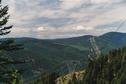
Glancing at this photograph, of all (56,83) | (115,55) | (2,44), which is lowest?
(56,83)

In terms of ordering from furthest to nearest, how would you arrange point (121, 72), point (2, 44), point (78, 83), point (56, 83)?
1. point (56, 83)
2. point (78, 83)
3. point (121, 72)
4. point (2, 44)

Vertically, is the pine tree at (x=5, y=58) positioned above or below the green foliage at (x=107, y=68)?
above

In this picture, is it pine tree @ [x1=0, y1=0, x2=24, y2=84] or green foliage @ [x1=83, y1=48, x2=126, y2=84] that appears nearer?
pine tree @ [x1=0, y1=0, x2=24, y2=84]

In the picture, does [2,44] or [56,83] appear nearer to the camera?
[2,44]

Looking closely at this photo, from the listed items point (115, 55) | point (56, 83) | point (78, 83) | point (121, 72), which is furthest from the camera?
point (56, 83)

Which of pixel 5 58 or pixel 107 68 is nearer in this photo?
pixel 5 58

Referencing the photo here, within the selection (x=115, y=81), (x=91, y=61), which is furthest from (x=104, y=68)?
(x=115, y=81)

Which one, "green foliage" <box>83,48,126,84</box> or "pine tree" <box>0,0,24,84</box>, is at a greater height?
"pine tree" <box>0,0,24,84</box>

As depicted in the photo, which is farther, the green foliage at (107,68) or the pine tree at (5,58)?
the green foliage at (107,68)

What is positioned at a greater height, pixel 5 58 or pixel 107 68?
pixel 5 58

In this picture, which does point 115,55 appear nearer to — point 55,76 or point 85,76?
point 85,76

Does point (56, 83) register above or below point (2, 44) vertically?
below
